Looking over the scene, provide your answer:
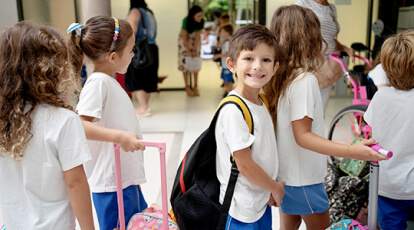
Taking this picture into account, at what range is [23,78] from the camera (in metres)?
1.29

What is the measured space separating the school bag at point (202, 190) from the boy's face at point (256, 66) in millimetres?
89

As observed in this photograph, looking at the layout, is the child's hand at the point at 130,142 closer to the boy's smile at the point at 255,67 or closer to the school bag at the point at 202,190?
the school bag at the point at 202,190

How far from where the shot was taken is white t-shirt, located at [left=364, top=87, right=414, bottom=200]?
5.96ft

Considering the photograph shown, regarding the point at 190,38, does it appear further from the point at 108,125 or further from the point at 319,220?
the point at 319,220

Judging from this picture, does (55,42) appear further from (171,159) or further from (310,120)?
(171,159)

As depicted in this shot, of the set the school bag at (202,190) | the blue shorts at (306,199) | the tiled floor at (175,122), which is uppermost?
the school bag at (202,190)

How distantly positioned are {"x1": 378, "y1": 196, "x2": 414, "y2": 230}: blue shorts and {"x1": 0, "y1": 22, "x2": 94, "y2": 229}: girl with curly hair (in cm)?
142

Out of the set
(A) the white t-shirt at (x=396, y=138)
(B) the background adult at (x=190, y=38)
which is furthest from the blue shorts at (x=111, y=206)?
(B) the background adult at (x=190, y=38)

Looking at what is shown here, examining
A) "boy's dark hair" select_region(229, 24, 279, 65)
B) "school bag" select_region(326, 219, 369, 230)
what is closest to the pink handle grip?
"school bag" select_region(326, 219, 369, 230)

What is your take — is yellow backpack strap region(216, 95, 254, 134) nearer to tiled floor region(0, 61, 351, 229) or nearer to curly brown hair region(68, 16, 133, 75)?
curly brown hair region(68, 16, 133, 75)

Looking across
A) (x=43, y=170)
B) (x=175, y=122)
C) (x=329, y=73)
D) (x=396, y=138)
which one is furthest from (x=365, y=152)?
(x=175, y=122)

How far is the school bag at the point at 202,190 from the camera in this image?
1.53m

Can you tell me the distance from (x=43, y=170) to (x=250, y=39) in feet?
2.87

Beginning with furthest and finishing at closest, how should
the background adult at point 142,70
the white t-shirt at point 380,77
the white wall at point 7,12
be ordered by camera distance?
the background adult at point 142,70 → the white wall at point 7,12 → the white t-shirt at point 380,77
